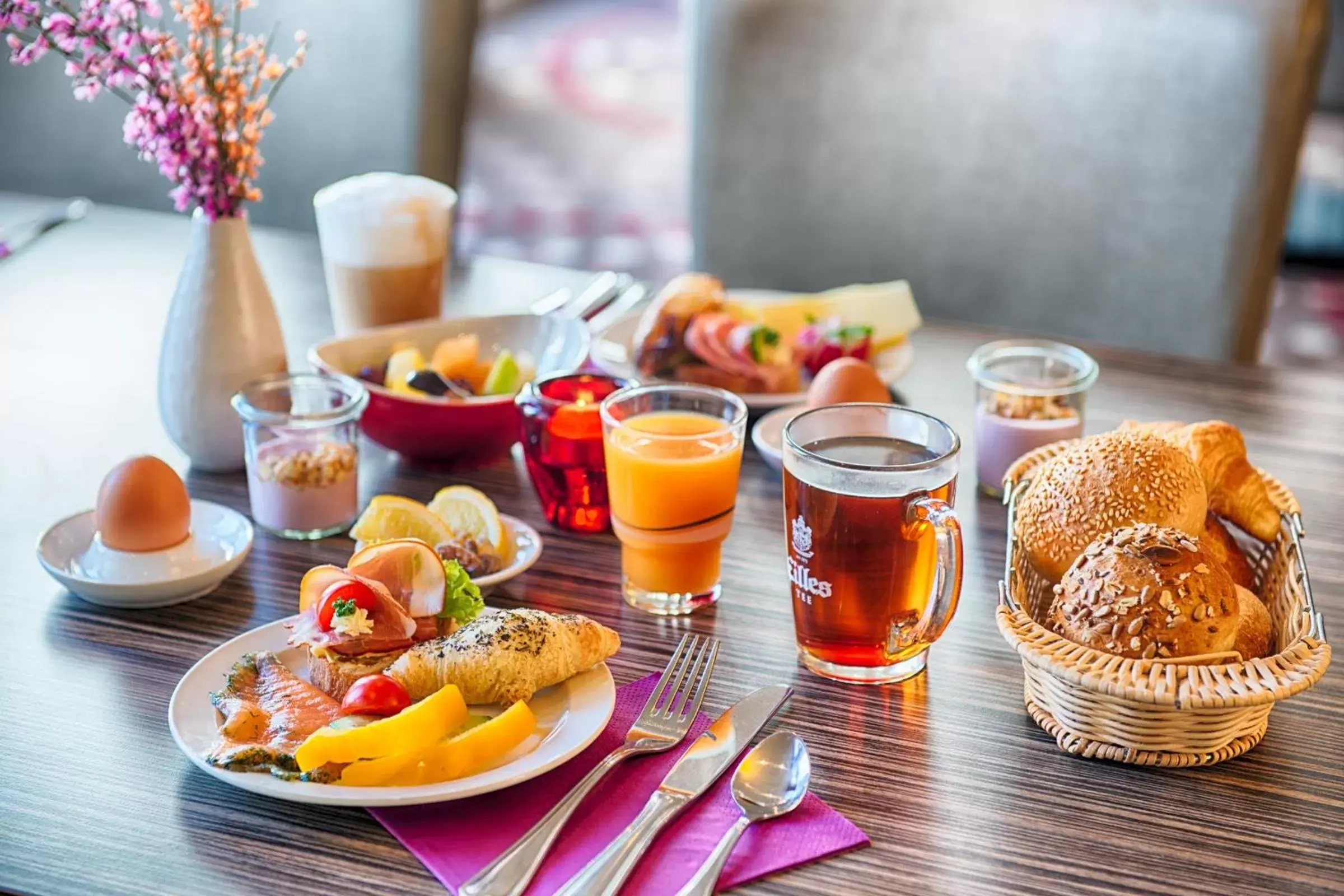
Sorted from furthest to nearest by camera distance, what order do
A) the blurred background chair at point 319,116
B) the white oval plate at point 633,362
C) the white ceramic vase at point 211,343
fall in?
the blurred background chair at point 319,116 < the white oval plate at point 633,362 < the white ceramic vase at point 211,343

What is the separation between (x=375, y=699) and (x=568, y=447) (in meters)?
0.37

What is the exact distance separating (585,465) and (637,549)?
0.14 m

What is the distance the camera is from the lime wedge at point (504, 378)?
1323 mm

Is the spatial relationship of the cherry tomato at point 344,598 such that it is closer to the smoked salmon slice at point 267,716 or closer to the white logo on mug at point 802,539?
the smoked salmon slice at point 267,716

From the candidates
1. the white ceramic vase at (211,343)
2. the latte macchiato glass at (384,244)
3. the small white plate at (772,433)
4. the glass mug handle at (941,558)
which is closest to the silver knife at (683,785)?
the glass mug handle at (941,558)

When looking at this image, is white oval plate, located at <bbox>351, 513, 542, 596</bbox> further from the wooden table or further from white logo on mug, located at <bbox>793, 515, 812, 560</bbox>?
white logo on mug, located at <bbox>793, 515, 812, 560</bbox>

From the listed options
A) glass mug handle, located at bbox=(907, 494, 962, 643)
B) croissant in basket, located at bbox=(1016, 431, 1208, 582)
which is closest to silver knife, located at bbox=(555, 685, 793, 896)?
glass mug handle, located at bbox=(907, 494, 962, 643)

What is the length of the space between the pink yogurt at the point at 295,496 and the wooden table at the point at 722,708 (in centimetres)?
2

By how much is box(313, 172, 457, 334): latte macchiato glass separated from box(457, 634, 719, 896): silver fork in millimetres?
654

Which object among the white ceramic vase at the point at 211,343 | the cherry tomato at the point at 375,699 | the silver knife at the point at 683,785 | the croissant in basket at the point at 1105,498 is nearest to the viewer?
the silver knife at the point at 683,785

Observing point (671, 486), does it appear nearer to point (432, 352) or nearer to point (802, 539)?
point (802, 539)

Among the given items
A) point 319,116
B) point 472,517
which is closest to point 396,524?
point 472,517

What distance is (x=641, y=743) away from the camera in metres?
0.86

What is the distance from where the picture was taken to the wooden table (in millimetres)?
766
